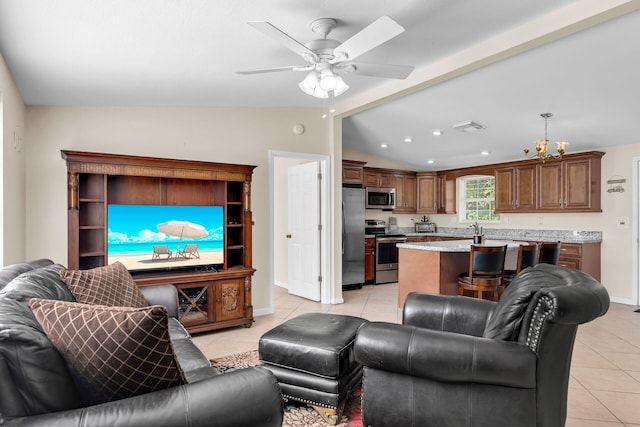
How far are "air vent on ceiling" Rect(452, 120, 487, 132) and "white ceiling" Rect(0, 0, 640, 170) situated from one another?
0.10m

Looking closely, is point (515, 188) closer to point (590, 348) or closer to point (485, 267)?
point (485, 267)

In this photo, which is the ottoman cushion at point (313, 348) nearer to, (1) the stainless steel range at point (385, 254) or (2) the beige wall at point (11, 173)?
(2) the beige wall at point (11, 173)

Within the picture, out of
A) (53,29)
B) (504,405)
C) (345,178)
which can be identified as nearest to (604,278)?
(345,178)

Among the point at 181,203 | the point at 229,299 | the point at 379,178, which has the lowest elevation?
the point at 229,299

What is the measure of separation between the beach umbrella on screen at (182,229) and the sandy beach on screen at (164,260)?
211 millimetres

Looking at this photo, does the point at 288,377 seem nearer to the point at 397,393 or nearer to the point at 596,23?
the point at 397,393

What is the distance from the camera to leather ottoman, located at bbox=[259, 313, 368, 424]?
7.18 ft

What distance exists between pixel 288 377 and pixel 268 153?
9.87ft

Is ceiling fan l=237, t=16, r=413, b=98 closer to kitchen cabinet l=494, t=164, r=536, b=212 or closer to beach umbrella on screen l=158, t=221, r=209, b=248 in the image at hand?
beach umbrella on screen l=158, t=221, r=209, b=248

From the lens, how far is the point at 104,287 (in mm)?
2143

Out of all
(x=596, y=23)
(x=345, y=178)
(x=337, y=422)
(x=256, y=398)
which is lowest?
(x=337, y=422)

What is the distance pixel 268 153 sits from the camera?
15.5 ft

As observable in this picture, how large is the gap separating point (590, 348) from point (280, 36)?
3767mm

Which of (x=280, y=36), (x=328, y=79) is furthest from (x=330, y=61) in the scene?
(x=280, y=36)
